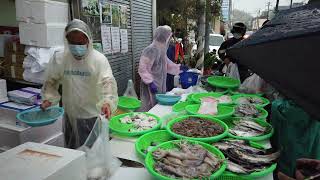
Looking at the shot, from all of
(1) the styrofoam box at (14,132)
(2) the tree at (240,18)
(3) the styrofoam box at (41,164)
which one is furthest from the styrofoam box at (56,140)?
(2) the tree at (240,18)

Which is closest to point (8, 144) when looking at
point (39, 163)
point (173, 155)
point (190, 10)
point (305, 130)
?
point (39, 163)

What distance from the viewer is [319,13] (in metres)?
1.14

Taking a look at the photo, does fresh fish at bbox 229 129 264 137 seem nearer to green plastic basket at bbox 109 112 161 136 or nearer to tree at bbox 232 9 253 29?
green plastic basket at bbox 109 112 161 136

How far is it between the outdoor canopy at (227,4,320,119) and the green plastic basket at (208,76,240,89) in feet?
9.36

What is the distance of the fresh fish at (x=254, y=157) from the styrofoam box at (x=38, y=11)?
112 inches

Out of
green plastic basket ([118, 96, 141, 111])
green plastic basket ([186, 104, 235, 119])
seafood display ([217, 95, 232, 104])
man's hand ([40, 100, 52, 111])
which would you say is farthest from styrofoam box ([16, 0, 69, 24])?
seafood display ([217, 95, 232, 104])

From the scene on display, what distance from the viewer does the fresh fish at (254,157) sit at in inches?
73.0

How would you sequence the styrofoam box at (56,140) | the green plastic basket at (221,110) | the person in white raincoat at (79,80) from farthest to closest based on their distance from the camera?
the styrofoam box at (56,140) < the green plastic basket at (221,110) < the person in white raincoat at (79,80)

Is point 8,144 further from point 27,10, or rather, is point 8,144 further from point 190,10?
point 190,10

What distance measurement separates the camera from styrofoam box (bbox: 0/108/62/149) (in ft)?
10.8

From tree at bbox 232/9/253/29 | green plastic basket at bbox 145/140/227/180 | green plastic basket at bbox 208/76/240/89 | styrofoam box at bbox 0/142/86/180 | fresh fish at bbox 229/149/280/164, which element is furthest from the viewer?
tree at bbox 232/9/253/29

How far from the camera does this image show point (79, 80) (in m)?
2.75

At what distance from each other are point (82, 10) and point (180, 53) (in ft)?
13.9

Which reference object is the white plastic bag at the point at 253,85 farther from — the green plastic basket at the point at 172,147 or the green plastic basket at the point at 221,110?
the green plastic basket at the point at 172,147
